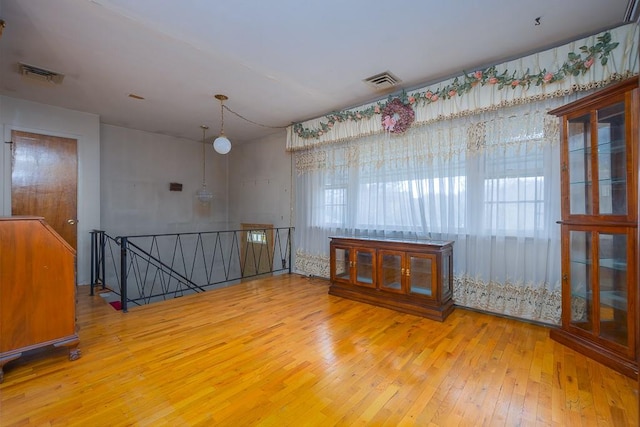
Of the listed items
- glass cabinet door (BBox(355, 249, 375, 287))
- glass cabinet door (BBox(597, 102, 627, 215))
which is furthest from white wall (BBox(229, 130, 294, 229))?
glass cabinet door (BBox(597, 102, 627, 215))

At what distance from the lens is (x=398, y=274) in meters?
3.22

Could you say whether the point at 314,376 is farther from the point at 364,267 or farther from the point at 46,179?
the point at 46,179

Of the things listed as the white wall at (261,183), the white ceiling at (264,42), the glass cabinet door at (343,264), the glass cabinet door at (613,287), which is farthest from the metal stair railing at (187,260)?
the glass cabinet door at (613,287)

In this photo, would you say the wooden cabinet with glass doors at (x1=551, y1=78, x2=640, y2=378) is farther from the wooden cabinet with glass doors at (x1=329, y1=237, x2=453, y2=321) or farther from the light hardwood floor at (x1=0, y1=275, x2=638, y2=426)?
the wooden cabinet with glass doors at (x1=329, y1=237, x2=453, y2=321)

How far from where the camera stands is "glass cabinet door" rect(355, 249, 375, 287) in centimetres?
346

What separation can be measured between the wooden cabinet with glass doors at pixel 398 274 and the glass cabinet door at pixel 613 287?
1184 millimetres

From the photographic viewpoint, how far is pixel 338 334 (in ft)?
8.50

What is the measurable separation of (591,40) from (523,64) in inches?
18.5

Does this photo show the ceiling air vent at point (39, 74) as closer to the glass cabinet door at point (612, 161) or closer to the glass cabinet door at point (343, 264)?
the glass cabinet door at point (343, 264)

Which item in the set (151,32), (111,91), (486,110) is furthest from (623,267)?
(111,91)

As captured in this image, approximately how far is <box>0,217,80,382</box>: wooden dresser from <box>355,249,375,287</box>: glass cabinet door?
9.09 feet

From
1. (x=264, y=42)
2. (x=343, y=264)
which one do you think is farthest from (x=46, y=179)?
(x=343, y=264)

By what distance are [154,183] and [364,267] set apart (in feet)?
14.6

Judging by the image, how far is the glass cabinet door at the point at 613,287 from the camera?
80.6 inches
